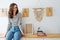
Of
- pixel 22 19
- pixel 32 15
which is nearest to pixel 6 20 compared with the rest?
pixel 22 19

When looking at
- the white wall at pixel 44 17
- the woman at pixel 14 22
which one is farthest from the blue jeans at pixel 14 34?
the white wall at pixel 44 17

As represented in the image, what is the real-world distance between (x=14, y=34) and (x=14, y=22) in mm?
294

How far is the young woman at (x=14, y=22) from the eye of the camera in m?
3.27

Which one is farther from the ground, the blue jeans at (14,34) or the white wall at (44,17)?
the white wall at (44,17)

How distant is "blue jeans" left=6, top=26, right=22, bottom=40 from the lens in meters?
3.18

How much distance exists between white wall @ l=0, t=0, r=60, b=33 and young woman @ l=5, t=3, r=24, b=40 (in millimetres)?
255

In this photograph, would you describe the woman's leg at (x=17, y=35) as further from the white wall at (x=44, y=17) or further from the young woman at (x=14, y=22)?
the white wall at (x=44, y=17)

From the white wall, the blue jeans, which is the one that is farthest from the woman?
the white wall

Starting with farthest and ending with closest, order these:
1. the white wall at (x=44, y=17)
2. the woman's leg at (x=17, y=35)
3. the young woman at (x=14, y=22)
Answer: the white wall at (x=44, y=17), the young woman at (x=14, y=22), the woman's leg at (x=17, y=35)

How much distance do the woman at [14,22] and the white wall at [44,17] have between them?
255mm

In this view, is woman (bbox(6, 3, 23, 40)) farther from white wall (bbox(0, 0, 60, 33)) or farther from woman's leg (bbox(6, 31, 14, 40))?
white wall (bbox(0, 0, 60, 33))

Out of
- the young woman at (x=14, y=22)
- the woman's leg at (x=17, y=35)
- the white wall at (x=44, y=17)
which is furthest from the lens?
the white wall at (x=44, y=17)

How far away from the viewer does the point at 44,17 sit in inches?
142

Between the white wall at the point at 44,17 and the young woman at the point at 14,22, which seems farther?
the white wall at the point at 44,17
